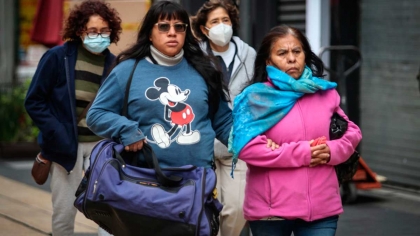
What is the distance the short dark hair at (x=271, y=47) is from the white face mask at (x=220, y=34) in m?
1.55

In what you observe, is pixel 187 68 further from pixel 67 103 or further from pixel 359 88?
pixel 359 88

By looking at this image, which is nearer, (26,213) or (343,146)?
(343,146)

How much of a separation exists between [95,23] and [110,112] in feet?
5.40

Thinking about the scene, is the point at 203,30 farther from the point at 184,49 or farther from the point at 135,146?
the point at 135,146

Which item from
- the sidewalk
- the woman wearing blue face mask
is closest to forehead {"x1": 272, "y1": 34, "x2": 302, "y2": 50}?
the woman wearing blue face mask

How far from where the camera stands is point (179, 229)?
425 centimetres

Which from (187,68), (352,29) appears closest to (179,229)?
(187,68)

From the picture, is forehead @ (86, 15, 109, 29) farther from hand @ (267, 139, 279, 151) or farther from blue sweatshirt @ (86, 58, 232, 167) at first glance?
hand @ (267, 139, 279, 151)

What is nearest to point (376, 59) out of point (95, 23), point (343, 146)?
point (95, 23)

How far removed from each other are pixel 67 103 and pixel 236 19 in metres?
1.43

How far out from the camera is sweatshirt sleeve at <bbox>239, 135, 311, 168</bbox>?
14.2 ft

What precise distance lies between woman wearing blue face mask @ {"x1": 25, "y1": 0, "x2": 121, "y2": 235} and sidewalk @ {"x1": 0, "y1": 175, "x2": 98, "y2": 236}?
1.48 m

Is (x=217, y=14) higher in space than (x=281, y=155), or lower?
higher

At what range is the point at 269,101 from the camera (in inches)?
176
